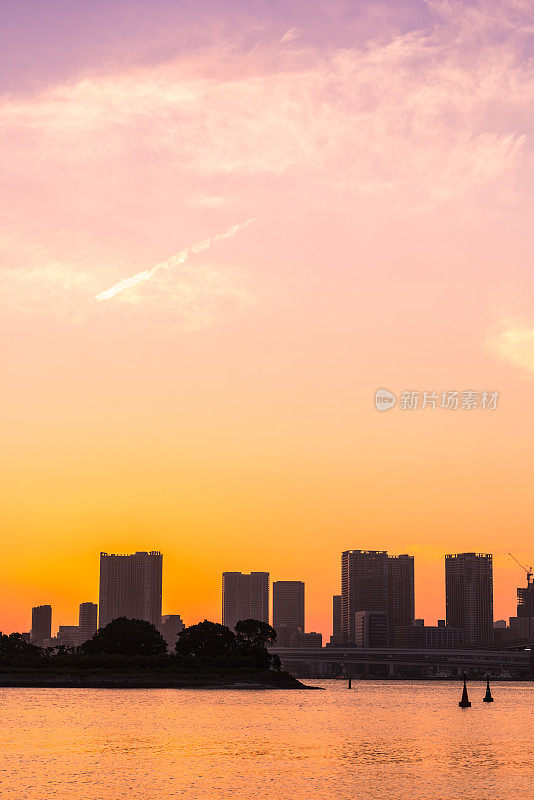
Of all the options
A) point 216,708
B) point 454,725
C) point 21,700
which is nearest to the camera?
point 454,725

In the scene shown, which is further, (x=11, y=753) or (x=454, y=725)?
(x=454, y=725)

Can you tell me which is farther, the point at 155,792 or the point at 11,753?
the point at 11,753

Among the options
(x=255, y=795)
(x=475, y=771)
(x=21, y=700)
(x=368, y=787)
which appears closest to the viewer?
(x=255, y=795)

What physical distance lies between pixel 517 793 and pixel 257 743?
40041 mm

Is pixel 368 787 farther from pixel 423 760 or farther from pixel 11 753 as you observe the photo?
pixel 11 753

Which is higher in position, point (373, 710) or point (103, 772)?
point (103, 772)

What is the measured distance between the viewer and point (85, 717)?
136 m

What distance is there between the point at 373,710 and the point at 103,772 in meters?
117

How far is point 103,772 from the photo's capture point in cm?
7781

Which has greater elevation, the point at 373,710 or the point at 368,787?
the point at 368,787

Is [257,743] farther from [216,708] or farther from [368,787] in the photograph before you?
[216,708]

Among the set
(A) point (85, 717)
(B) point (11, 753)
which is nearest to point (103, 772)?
(B) point (11, 753)

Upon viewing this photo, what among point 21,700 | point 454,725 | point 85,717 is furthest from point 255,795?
point 21,700

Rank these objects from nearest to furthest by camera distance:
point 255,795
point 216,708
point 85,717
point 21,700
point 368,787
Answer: point 255,795 < point 368,787 < point 85,717 < point 216,708 < point 21,700
